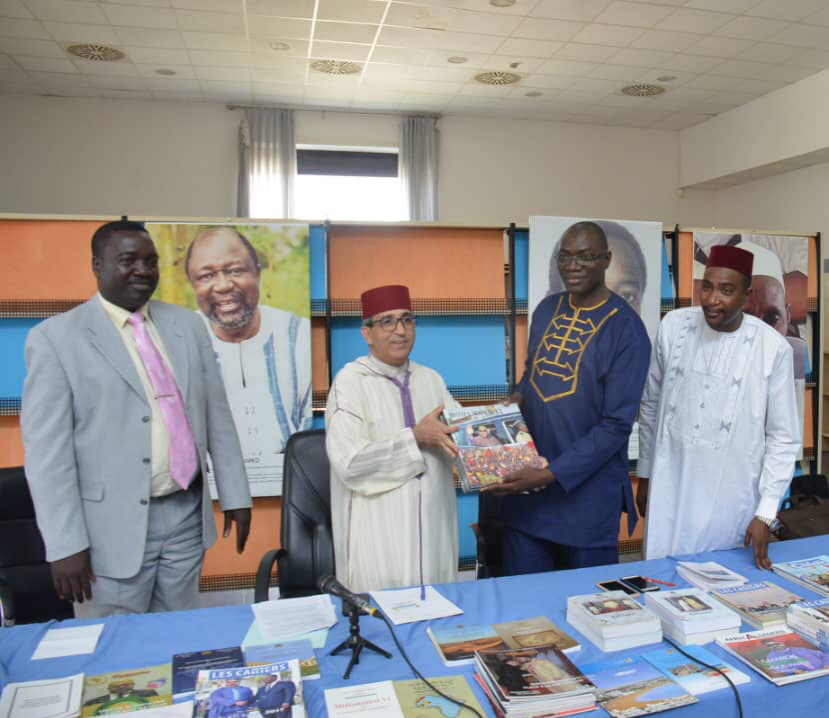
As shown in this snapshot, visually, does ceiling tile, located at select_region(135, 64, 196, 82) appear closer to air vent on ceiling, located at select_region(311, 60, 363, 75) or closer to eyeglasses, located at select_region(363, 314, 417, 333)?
air vent on ceiling, located at select_region(311, 60, 363, 75)

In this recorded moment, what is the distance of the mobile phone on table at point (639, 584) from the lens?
1.86 meters

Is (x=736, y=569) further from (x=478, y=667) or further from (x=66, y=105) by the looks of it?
(x=66, y=105)

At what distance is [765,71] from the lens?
21.1ft

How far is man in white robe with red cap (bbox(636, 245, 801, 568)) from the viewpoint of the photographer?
2.39m

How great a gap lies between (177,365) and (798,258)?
164 inches

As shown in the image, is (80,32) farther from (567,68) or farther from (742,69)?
(742,69)

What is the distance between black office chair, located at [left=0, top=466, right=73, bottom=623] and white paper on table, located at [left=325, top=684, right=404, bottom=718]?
5.22 feet

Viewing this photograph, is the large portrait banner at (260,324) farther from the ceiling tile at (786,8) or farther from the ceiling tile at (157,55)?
the ceiling tile at (786,8)

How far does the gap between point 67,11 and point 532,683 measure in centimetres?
571

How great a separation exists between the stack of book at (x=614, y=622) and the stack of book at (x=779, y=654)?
178 mm

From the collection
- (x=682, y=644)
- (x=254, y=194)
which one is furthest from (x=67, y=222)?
(x=254, y=194)

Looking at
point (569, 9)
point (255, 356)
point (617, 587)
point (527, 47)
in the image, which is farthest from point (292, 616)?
point (527, 47)

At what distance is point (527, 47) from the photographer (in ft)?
19.1

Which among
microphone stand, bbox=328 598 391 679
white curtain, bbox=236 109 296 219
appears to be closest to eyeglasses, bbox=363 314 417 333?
microphone stand, bbox=328 598 391 679
